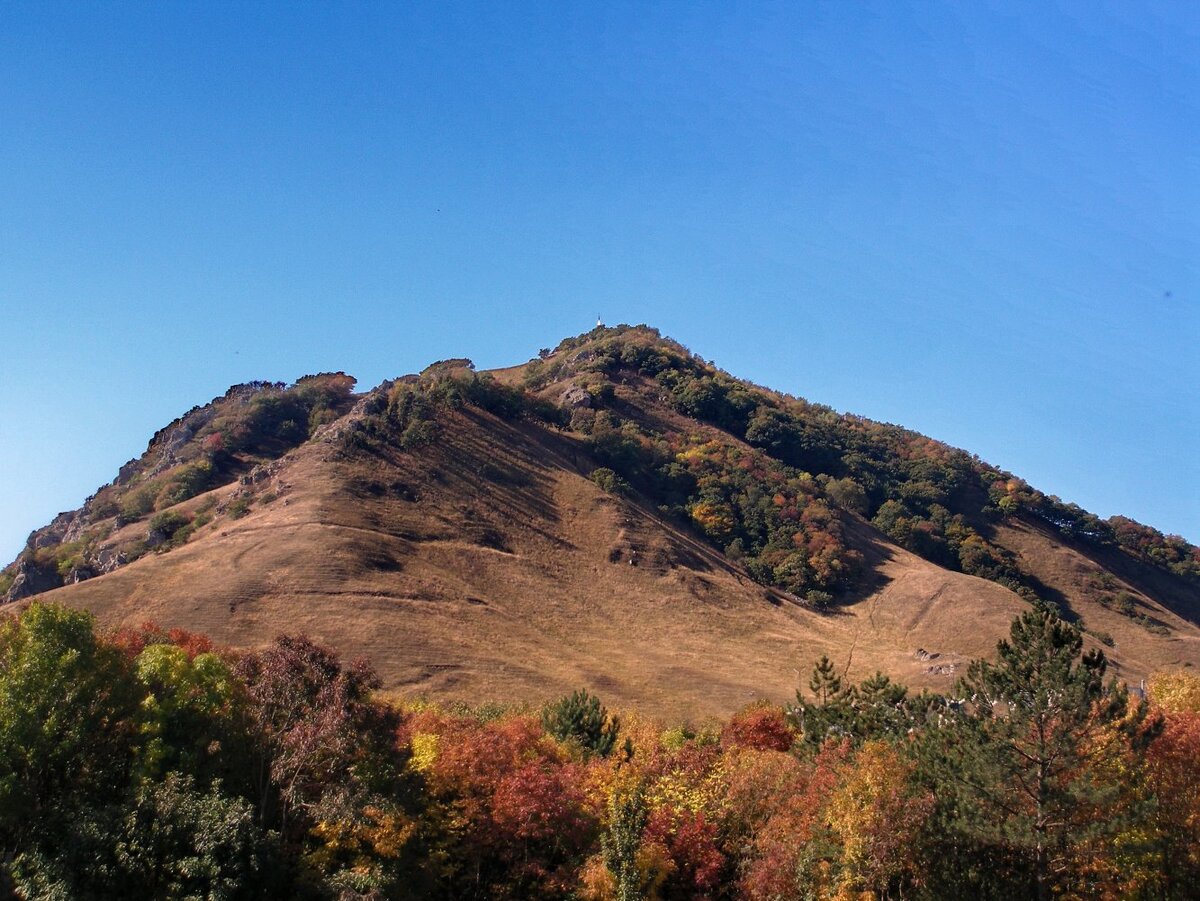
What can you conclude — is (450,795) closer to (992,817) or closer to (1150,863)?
(992,817)

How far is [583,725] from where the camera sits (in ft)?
152

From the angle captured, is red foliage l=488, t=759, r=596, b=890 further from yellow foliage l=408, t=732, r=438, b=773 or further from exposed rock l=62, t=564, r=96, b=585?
exposed rock l=62, t=564, r=96, b=585

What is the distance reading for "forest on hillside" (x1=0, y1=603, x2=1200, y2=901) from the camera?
2527 centimetres

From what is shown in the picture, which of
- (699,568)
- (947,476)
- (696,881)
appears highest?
(947,476)

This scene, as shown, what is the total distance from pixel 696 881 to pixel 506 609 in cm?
4644

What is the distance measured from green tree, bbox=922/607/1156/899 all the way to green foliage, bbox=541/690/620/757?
18123mm

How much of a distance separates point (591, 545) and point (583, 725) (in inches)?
1930

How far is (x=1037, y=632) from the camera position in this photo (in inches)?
1206

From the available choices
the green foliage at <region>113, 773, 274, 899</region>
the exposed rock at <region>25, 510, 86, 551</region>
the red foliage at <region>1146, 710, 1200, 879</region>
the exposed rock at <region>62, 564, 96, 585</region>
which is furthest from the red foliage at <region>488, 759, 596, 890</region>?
the exposed rock at <region>25, 510, 86, 551</region>

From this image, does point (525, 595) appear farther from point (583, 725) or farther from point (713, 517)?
point (713, 517)

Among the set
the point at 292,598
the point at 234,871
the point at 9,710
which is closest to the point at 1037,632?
the point at 234,871

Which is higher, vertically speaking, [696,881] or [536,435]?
[536,435]

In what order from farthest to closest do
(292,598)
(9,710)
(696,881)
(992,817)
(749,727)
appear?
1. (292,598)
2. (749,727)
3. (696,881)
4. (992,817)
5. (9,710)

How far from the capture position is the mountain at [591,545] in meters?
67.1
